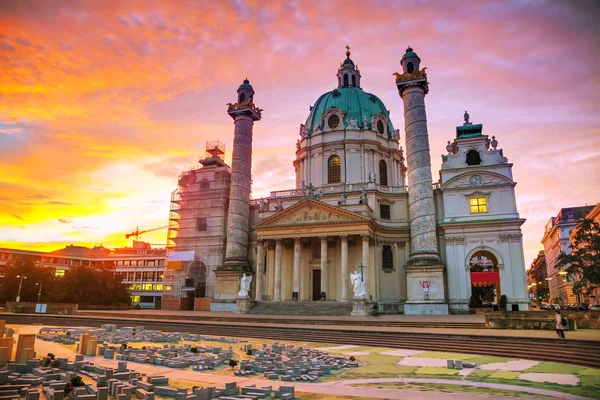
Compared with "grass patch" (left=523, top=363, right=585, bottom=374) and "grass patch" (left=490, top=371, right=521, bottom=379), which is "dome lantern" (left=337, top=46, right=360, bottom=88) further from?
"grass patch" (left=490, top=371, right=521, bottom=379)

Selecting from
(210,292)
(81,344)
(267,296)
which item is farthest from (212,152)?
(81,344)

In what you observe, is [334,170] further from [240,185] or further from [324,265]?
[324,265]

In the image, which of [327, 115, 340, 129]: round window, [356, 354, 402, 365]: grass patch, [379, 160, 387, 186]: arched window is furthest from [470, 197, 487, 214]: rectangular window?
[356, 354, 402, 365]: grass patch

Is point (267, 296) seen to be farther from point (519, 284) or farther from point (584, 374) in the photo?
point (584, 374)

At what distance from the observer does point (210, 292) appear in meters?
51.5

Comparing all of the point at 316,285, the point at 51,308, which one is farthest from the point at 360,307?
the point at 51,308

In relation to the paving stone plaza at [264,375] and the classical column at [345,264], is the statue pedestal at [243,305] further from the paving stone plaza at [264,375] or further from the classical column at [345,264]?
the paving stone plaza at [264,375]

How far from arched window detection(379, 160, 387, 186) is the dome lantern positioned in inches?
585

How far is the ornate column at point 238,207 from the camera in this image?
152 feet

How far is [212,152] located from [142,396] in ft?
185

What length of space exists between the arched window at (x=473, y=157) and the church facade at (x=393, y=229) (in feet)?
0.36

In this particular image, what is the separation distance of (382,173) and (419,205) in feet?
41.7

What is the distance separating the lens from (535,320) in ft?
69.9

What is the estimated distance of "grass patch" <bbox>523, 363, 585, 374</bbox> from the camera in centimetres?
1245
